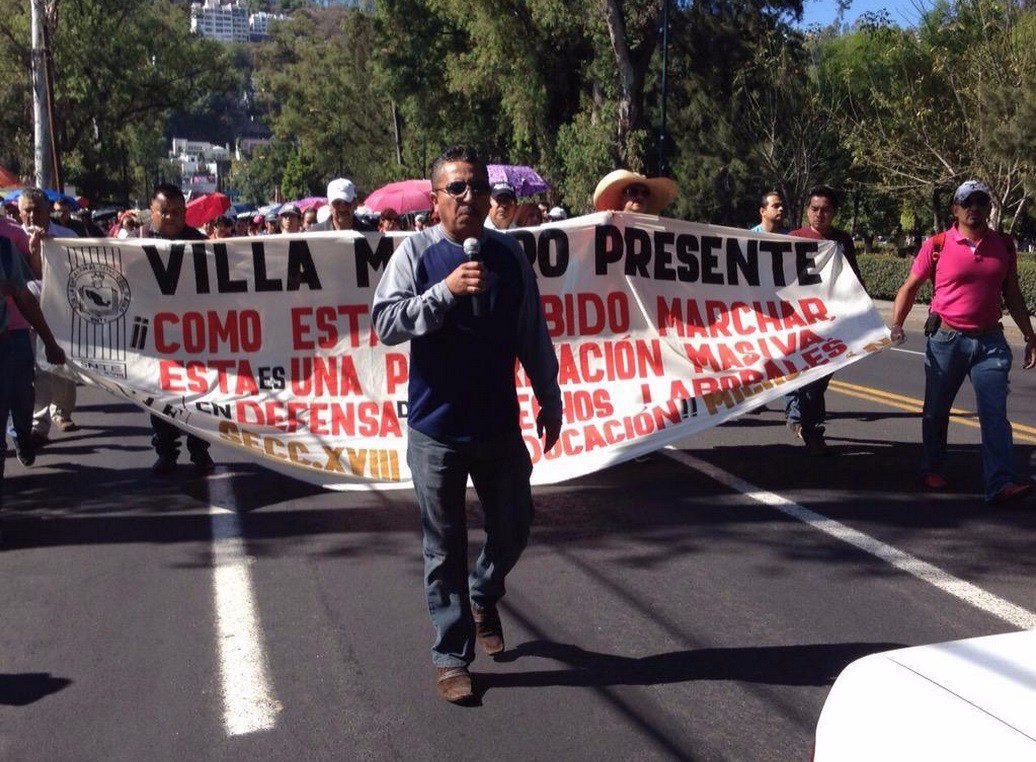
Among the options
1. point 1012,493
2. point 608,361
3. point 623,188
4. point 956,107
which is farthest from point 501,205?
point 956,107

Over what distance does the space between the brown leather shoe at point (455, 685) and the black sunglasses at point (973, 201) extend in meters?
4.30

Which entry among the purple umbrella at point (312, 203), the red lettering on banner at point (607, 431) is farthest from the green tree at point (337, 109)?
the red lettering on banner at point (607, 431)

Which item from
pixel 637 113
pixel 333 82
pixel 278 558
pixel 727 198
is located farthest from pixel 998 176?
pixel 333 82

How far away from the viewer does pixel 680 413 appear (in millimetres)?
7777

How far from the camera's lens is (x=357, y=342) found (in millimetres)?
7770

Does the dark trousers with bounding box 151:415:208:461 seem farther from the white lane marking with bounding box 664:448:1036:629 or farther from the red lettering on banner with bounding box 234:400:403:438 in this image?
the white lane marking with bounding box 664:448:1036:629

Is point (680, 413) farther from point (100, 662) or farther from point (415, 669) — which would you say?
point (100, 662)

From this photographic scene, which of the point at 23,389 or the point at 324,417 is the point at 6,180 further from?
the point at 324,417

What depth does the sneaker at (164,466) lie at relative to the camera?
8445 millimetres

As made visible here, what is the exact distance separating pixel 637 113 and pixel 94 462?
26522 millimetres

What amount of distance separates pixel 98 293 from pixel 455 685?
14.5 ft

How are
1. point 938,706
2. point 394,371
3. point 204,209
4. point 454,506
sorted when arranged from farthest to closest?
point 204,209
point 394,371
point 454,506
point 938,706

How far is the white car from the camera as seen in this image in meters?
2.16

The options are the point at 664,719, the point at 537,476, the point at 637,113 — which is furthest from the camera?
the point at 637,113
